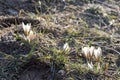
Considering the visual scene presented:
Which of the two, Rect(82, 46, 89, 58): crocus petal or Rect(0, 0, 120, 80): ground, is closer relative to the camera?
Rect(0, 0, 120, 80): ground

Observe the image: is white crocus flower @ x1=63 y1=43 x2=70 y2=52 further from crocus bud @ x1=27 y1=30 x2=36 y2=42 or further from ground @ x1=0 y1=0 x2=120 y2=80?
crocus bud @ x1=27 y1=30 x2=36 y2=42

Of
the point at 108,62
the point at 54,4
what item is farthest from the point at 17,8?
the point at 108,62

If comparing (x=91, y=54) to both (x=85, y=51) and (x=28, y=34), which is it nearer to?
(x=85, y=51)

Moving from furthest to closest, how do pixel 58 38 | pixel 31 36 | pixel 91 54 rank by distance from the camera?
pixel 58 38
pixel 31 36
pixel 91 54

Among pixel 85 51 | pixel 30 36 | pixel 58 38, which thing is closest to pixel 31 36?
pixel 30 36

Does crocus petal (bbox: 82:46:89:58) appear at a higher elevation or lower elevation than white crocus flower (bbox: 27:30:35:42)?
lower

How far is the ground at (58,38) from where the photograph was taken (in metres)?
2.26

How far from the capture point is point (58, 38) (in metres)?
2.72

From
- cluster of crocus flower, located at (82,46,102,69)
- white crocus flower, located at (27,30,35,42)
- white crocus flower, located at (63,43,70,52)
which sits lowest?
cluster of crocus flower, located at (82,46,102,69)

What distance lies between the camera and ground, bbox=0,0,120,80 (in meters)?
2.26

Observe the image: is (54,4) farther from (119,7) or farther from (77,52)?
(77,52)

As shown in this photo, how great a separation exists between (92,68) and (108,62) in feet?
0.75

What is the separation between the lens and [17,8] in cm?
330

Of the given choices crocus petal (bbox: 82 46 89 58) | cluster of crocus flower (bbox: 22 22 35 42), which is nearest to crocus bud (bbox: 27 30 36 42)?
cluster of crocus flower (bbox: 22 22 35 42)
